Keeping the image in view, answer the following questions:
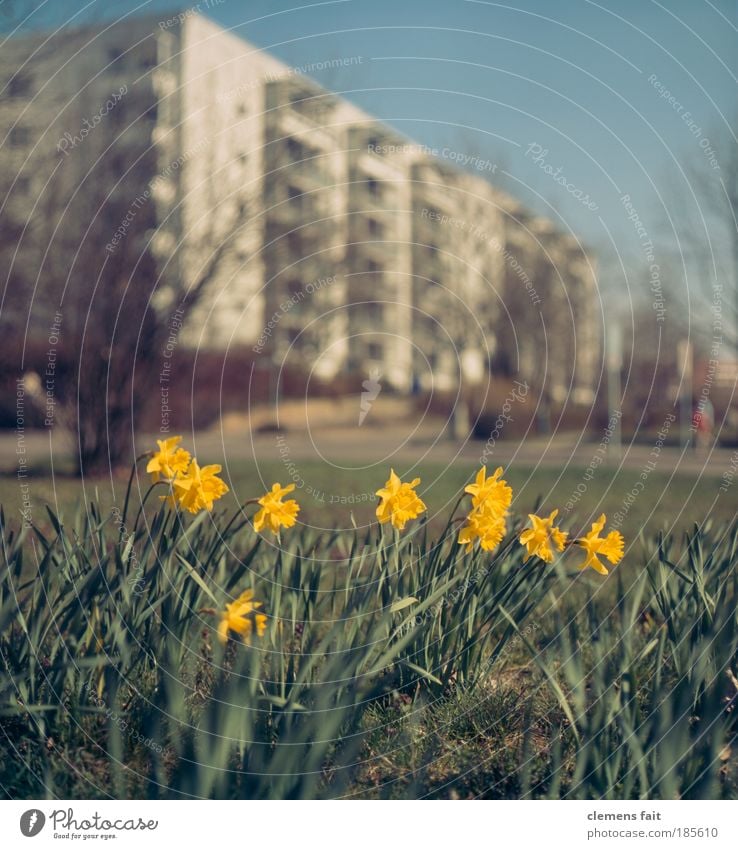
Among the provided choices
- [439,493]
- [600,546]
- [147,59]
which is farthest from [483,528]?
[147,59]

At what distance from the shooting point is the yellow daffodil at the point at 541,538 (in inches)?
111

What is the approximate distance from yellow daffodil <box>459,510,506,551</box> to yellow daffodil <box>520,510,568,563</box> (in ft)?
0.26

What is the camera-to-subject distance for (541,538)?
2.82 metres

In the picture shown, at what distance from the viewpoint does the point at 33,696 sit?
2.54 metres

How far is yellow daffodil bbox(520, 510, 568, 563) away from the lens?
2.81 meters

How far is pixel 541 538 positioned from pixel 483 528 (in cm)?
18

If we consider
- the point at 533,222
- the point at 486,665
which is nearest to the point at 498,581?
the point at 486,665

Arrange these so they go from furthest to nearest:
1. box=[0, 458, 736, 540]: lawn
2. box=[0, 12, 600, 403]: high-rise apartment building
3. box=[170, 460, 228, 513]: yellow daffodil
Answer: box=[0, 458, 736, 540]: lawn < box=[0, 12, 600, 403]: high-rise apartment building < box=[170, 460, 228, 513]: yellow daffodil

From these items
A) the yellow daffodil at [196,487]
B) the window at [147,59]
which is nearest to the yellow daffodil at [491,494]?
the yellow daffodil at [196,487]

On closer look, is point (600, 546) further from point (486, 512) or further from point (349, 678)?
point (349, 678)

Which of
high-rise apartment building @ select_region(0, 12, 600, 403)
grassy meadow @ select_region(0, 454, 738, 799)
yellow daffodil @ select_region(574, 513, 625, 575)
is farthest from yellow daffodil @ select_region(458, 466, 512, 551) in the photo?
high-rise apartment building @ select_region(0, 12, 600, 403)

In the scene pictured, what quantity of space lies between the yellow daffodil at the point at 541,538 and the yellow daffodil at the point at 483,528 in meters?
0.08

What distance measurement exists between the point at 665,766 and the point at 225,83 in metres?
11.5

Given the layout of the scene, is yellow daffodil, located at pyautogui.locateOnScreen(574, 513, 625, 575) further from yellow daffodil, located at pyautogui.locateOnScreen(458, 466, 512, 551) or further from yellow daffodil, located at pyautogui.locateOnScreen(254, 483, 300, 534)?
yellow daffodil, located at pyautogui.locateOnScreen(254, 483, 300, 534)
